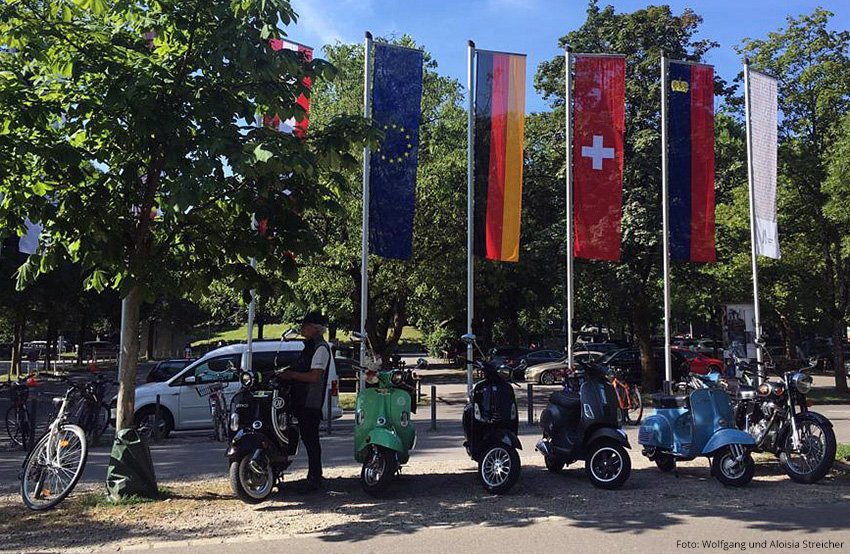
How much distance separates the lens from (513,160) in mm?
15180

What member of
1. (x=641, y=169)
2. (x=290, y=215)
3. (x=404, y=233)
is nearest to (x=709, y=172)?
(x=641, y=169)

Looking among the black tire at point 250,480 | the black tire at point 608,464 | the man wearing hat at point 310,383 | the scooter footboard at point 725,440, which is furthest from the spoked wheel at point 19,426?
the scooter footboard at point 725,440

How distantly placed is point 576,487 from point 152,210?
5706 millimetres

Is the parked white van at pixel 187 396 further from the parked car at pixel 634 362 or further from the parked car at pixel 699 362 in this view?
the parked car at pixel 699 362

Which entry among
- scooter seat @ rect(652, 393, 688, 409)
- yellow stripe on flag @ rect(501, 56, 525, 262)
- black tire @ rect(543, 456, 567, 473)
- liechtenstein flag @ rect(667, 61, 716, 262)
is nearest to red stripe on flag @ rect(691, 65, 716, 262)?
liechtenstein flag @ rect(667, 61, 716, 262)

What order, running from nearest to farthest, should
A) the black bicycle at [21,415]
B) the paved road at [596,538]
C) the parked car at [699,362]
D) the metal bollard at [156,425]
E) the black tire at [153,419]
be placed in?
the paved road at [596,538] < the black bicycle at [21,415] < the metal bollard at [156,425] < the black tire at [153,419] < the parked car at [699,362]

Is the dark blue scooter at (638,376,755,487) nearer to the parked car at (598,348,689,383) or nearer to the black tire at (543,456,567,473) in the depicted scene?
the black tire at (543,456,567,473)

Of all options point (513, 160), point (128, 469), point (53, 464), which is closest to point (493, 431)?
point (128, 469)

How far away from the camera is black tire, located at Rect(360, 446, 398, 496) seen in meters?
7.24

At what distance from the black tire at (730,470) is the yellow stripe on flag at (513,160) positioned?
792 cm

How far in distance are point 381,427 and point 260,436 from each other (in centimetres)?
131

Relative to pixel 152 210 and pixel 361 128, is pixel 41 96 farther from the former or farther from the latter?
pixel 361 128

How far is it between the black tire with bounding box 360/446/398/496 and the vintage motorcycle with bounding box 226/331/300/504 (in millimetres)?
867

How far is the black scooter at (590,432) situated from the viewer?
7.60 meters
